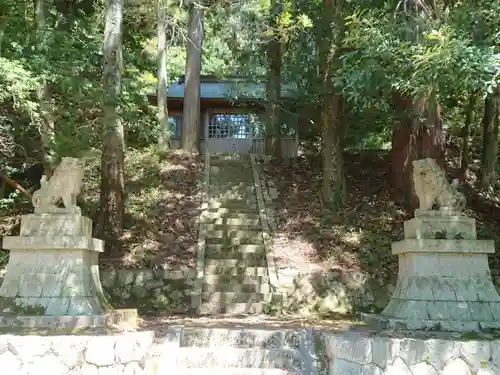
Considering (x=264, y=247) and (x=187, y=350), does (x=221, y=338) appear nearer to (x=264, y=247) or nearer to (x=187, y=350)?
(x=187, y=350)

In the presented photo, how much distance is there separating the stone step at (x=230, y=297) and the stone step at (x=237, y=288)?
152mm

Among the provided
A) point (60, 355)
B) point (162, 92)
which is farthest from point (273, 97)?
point (60, 355)

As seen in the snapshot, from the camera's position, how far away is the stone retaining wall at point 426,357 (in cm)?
495

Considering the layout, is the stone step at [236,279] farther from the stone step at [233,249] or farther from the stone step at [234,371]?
the stone step at [234,371]

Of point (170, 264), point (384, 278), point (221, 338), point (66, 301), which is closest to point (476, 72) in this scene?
point (221, 338)

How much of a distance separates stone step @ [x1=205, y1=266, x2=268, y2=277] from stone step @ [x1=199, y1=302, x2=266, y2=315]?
35.7 inches

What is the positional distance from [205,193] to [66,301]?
6976mm

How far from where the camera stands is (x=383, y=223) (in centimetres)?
1205

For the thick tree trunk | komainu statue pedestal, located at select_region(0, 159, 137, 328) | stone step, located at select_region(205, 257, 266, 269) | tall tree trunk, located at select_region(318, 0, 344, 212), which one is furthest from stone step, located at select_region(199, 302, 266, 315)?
the thick tree trunk

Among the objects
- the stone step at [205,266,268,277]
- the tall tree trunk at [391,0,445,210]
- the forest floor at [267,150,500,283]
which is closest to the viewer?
the stone step at [205,266,268,277]

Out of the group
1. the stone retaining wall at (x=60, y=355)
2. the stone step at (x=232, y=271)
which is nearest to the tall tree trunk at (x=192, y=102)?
the stone step at (x=232, y=271)

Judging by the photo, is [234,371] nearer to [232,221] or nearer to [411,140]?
[232,221]

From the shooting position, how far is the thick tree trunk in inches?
440

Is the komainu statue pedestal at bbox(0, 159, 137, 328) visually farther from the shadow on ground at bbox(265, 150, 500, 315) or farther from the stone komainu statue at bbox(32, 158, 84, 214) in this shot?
the shadow on ground at bbox(265, 150, 500, 315)
